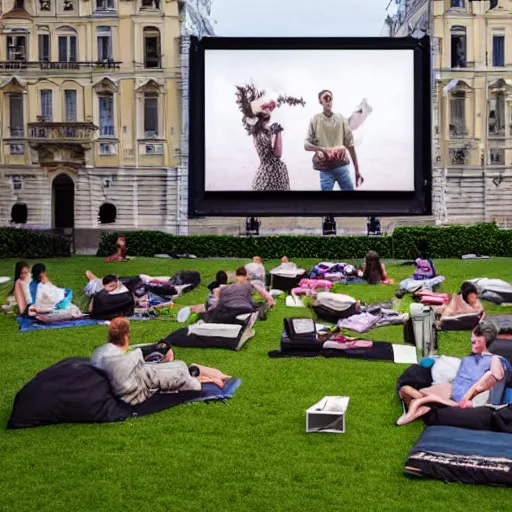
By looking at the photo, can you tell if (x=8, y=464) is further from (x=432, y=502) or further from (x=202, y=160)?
(x=202, y=160)

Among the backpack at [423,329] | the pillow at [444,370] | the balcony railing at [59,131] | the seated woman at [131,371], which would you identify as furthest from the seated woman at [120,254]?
the pillow at [444,370]

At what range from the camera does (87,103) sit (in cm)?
2480

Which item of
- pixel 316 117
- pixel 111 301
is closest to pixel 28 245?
pixel 316 117

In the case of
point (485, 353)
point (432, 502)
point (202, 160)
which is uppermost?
point (202, 160)

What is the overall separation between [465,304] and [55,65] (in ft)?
52.1

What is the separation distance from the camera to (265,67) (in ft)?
78.8

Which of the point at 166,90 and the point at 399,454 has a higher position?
the point at 166,90

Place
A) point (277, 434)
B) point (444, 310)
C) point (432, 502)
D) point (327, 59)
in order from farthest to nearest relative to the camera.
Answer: point (327, 59), point (444, 310), point (277, 434), point (432, 502)

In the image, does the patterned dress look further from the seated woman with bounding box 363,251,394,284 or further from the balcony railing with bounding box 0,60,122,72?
the seated woman with bounding box 363,251,394,284

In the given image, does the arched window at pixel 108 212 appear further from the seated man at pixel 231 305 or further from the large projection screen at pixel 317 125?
the seated man at pixel 231 305

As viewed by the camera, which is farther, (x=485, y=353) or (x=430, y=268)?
(x=430, y=268)

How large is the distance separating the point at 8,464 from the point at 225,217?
685 inches

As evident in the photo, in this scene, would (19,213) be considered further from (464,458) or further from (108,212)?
(464,458)

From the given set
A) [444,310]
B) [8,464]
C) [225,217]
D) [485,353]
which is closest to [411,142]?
[225,217]
